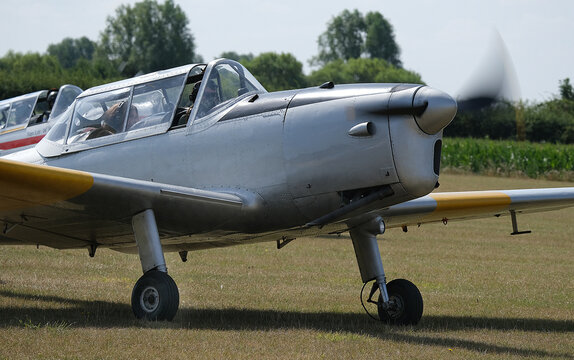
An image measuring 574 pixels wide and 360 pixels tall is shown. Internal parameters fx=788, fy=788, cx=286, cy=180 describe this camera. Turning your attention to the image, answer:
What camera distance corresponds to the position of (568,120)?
5109 centimetres

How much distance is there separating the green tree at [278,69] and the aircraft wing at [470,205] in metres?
96.3

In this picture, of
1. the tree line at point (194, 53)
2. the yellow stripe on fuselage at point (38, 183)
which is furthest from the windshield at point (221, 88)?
the tree line at point (194, 53)

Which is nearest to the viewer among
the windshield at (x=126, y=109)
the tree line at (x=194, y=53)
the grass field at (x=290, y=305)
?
the grass field at (x=290, y=305)

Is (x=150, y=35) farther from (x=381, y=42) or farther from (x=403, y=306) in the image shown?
(x=403, y=306)

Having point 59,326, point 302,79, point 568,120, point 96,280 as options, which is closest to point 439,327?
point 59,326

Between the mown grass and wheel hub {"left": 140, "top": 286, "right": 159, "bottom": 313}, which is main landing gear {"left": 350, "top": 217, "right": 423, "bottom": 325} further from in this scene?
the mown grass

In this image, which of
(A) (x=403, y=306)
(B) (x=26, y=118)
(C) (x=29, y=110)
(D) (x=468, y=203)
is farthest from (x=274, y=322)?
(C) (x=29, y=110)

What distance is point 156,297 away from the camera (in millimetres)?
7270

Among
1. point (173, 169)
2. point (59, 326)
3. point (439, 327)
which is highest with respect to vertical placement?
point (173, 169)

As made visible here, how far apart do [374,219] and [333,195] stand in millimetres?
1482

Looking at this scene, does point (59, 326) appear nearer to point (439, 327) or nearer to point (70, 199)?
point (70, 199)

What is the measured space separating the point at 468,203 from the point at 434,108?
276cm

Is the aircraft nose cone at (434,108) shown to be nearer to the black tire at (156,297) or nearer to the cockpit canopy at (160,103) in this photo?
the cockpit canopy at (160,103)

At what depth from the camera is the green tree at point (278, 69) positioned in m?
107
